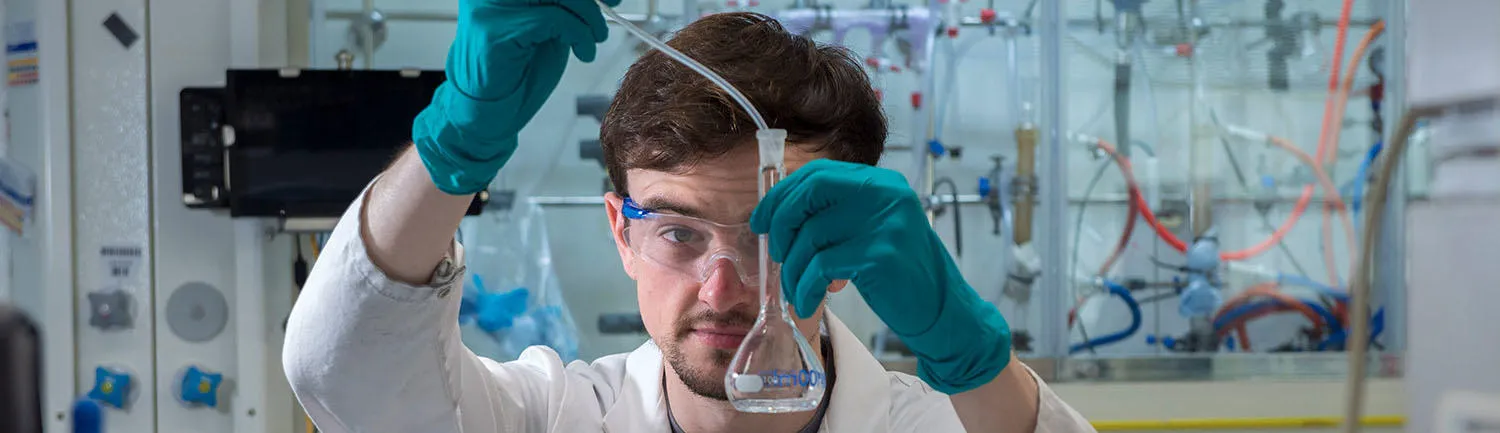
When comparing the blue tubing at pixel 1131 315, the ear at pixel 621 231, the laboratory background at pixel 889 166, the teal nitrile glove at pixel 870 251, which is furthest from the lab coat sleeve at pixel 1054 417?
the blue tubing at pixel 1131 315

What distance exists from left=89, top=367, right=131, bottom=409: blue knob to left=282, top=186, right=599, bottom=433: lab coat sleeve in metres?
1.92

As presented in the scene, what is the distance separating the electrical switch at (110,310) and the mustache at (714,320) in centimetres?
210

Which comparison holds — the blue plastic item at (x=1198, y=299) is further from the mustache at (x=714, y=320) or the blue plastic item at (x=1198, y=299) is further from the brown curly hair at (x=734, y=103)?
the mustache at (x=714, y=320)

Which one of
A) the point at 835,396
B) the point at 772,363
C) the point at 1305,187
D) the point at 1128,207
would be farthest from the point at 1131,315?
the point at 772,363

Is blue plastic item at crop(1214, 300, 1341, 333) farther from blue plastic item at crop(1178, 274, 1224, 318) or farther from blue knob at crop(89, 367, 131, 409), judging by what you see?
blue knob at crop(89, 367, 131, 409)

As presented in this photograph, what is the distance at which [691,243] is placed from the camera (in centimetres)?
140

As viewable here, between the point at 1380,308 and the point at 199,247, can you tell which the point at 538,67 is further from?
the point at 1380,308

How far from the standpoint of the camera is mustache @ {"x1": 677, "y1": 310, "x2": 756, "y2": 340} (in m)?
1.44

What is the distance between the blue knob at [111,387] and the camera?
295 cm

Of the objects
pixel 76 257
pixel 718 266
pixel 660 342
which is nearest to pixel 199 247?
pixel 76 257

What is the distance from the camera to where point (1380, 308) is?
11.7ft

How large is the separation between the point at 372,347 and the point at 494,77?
358 millimetres

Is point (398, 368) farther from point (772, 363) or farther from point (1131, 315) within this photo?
point (1131, 315)

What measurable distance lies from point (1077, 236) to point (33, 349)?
3268mm
